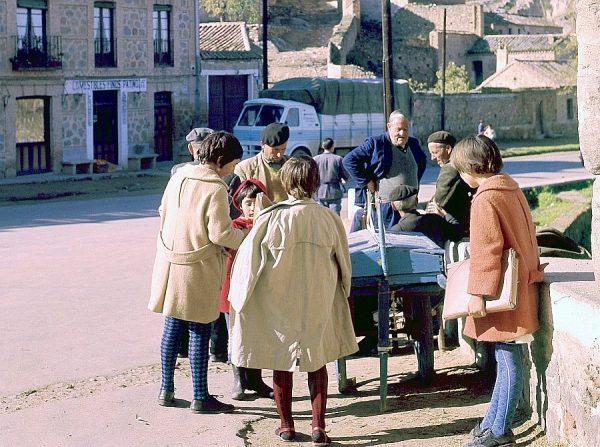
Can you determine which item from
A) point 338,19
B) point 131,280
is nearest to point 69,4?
point 131,280

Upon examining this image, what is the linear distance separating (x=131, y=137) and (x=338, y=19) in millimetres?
38718

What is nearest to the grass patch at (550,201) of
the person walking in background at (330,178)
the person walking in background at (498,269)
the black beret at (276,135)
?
the person walking in background at (330,178)

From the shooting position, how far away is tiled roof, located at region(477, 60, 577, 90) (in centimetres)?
5794

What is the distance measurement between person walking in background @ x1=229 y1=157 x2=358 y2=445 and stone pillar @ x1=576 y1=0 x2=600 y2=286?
5.21 feet

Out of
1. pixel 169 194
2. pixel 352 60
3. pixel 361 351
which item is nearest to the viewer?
pixel 169 194

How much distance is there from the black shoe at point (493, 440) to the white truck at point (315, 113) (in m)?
24.6

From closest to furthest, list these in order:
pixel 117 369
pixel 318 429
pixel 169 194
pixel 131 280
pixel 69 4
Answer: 1. pixel 318 429
2. pixel 169 194
3. pixel 117 369
4. pixel 131 280
5. pixel 69 4

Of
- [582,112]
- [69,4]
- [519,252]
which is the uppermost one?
[69,4]

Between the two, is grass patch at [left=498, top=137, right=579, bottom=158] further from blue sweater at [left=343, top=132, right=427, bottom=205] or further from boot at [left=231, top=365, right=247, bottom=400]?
boot at [left=231, top=365, right=247, bottom=400]

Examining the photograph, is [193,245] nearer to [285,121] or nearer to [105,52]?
[285,121]

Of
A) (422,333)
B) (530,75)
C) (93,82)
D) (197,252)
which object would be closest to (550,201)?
(93,82)

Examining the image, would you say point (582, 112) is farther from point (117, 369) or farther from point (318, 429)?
point (117, 369)

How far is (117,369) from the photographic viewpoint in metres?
9.16

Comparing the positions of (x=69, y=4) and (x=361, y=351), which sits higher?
(x=69, y=4)
